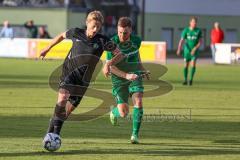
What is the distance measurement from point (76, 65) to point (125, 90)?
186 cm

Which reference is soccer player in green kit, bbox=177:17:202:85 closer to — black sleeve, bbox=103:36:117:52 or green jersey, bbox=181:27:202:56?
green jersey, bbox=181:27:202:56

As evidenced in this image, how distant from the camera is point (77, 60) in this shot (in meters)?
12.6

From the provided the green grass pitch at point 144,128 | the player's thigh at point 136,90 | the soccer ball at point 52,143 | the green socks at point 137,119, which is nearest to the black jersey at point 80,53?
the soccer ball at point 52,143

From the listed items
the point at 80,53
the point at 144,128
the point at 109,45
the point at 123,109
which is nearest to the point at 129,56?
the point at 123,109

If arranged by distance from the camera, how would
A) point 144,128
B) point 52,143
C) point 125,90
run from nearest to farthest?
point 52,143
point 125,90
point 144,128

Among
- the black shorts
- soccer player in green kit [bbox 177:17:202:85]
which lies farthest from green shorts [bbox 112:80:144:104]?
soccer player in green kit [bbox 177:17:202:85]

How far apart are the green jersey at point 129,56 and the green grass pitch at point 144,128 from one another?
1080 millimetres

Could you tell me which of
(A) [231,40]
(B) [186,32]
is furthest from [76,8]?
(B) [186,32]

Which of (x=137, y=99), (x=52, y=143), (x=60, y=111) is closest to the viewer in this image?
(x=52, y=143)

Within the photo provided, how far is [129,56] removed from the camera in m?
14.2

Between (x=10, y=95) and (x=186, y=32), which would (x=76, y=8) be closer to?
(x=186, y=32)

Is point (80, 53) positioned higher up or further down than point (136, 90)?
higher up

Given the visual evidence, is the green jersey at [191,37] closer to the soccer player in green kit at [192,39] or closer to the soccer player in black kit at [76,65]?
the soccer player in green kit at [192,39]

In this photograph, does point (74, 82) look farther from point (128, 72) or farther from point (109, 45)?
point (128, 72)
